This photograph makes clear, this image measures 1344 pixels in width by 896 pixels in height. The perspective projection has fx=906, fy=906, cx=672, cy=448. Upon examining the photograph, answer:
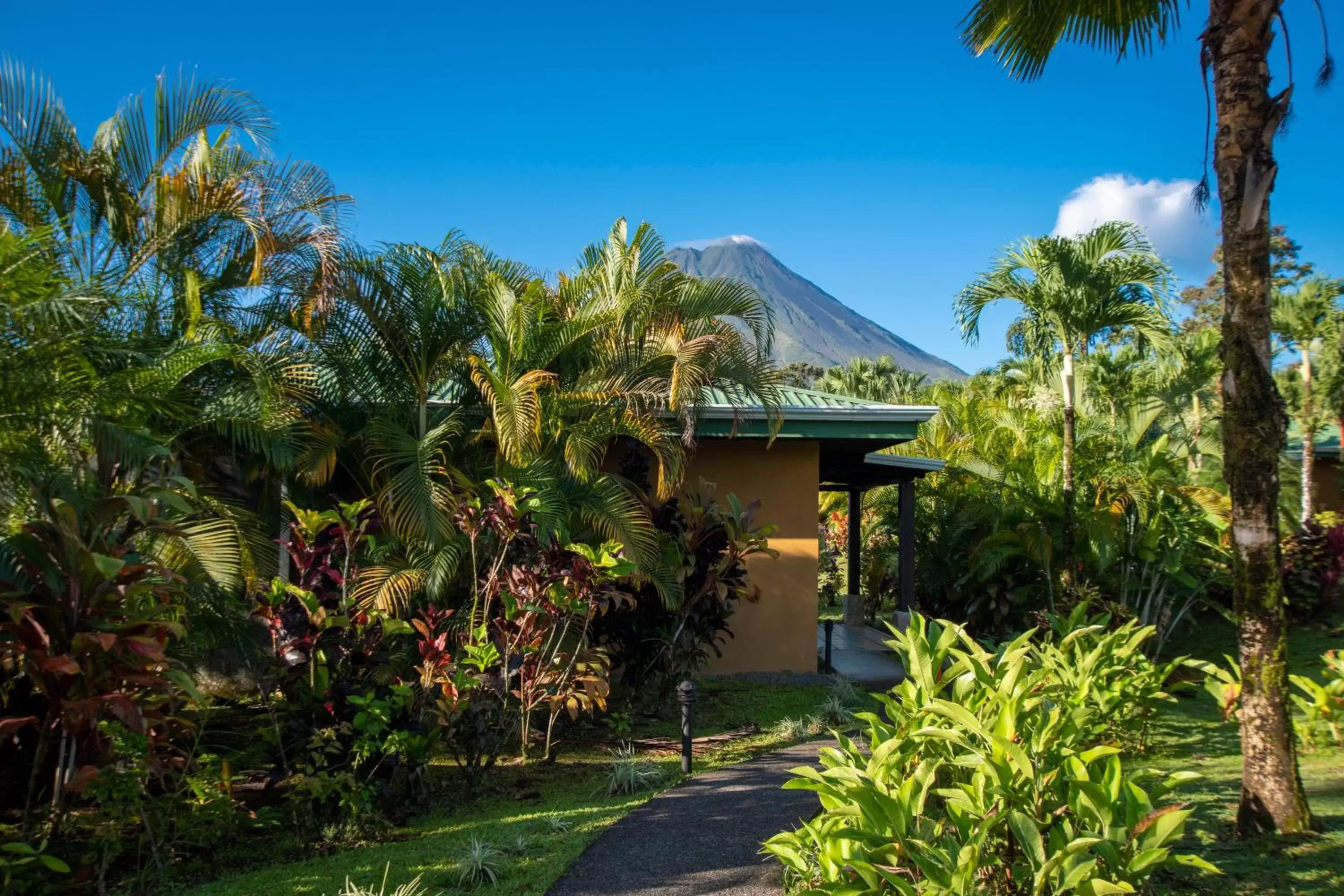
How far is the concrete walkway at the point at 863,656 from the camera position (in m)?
11.4

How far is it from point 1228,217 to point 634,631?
237 inches

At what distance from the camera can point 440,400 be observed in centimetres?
921

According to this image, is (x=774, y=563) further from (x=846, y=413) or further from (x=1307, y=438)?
(x=1307, y=438)

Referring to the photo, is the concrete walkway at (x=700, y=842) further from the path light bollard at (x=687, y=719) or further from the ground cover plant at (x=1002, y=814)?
the ground cover plant at (x=1002, y=814)

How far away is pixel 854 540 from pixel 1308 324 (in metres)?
9.20

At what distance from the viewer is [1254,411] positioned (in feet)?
16.1

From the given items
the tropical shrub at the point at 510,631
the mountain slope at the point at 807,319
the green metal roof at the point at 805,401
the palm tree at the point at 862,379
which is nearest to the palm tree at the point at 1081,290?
the green metal roof at the point at 805,401

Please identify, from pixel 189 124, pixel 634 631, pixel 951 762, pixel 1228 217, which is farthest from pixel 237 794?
pixel 1228 217

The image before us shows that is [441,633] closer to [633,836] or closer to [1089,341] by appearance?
[633,836]

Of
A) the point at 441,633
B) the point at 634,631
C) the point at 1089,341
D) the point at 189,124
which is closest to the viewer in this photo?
the point at 441,633

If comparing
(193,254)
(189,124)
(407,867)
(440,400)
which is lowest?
(407,867)

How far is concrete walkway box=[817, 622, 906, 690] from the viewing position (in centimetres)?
1135

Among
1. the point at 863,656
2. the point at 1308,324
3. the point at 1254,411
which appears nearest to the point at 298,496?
the point at 1254,411

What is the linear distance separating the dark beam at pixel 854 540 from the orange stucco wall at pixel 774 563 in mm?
4659
